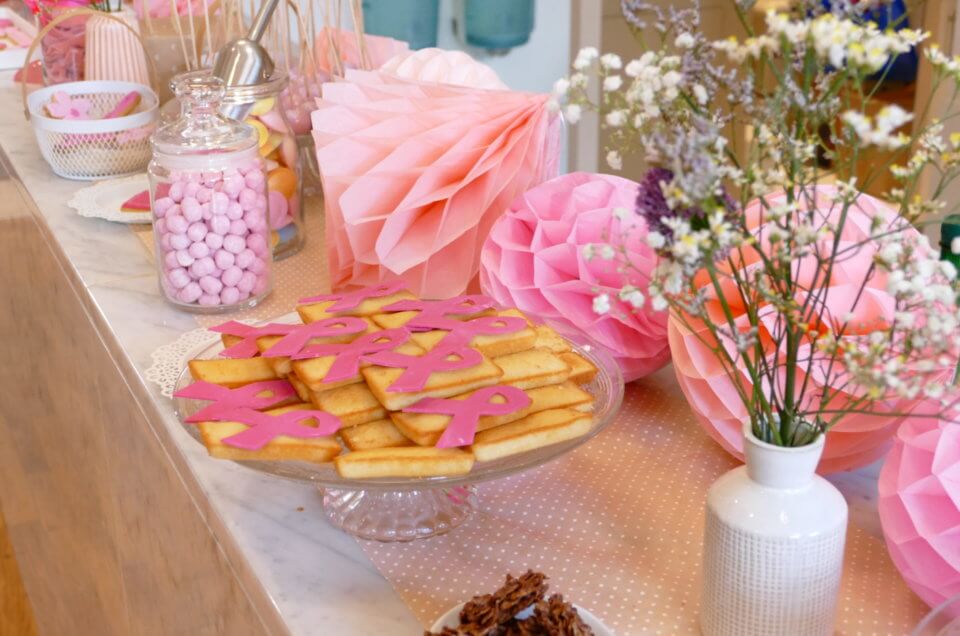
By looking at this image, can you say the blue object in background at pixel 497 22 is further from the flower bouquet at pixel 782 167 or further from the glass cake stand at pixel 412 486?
the flower bouquet at pixel 782 167

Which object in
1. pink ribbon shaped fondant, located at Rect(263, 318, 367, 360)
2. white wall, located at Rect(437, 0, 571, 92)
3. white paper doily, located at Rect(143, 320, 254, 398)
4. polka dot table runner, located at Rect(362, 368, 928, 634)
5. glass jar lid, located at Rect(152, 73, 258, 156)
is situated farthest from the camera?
white wall, located at Rect(437, 0, 571, 92)

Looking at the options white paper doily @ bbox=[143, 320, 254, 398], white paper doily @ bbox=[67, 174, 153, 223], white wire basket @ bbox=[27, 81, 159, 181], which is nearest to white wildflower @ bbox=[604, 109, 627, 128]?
white paper doily @ bbox=[143, 320, 254, 398]

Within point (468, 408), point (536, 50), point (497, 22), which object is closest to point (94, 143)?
point (468, 408)

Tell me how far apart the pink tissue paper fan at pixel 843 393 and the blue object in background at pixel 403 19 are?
2384 millimetres

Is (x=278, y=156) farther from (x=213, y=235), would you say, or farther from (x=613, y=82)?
(x=613, y=82)

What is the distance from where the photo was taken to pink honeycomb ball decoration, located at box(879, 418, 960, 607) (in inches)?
24.9

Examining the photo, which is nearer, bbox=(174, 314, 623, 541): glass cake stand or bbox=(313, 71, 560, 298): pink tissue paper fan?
bbox=(174, 314, 623, 541): glass cake stand

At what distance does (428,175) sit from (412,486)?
427 millimetres

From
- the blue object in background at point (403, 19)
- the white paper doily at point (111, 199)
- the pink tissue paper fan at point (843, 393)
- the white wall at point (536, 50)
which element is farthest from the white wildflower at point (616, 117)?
the white wall at point (536, 50)

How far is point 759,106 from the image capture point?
1.69 feet

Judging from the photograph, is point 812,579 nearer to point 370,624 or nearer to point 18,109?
point 370,624

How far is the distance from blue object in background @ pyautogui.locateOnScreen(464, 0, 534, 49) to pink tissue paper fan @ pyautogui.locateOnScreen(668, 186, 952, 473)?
2.44 metres

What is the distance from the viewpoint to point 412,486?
2.26ft

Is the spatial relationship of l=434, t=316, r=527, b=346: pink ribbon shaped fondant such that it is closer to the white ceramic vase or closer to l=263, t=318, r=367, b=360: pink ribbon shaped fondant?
l=263, t=318, r=367, b=360: pink ribbon shaped fondant
